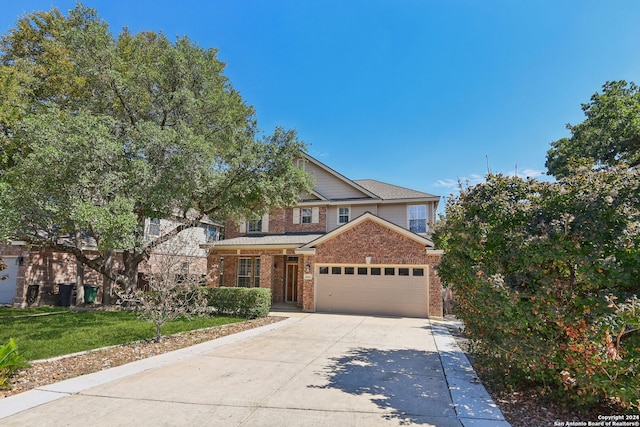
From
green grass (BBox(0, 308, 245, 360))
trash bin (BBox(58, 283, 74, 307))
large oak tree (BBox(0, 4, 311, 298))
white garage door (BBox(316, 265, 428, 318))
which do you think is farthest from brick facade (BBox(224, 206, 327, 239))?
trash bin (BBox(58, 283, 74, 307))

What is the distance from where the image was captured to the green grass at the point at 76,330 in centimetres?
798

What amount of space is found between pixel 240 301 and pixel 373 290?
5.92 metres

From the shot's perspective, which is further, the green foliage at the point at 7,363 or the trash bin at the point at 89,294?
the trash bin at the point at 89,294

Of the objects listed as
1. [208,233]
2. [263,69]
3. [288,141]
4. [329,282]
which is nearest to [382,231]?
[329,282]

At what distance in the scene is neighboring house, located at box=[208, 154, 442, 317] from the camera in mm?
15398

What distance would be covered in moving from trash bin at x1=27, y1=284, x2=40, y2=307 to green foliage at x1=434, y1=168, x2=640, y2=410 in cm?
1930

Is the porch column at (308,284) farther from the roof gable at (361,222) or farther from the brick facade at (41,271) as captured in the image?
the brick facade at (41,271)

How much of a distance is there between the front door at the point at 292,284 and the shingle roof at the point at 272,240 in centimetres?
171

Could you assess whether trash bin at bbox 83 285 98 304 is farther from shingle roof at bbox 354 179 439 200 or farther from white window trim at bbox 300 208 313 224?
shingle roof at bbox 354 179 439 200

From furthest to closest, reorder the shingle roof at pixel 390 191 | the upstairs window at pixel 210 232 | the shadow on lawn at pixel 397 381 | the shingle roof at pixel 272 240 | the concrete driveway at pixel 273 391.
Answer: the upstairs window at pixel 210 232, the shingle roof at pixel 390 191, the shingle roof at pixel 272 240, the shadow on lawn at pixel 397 381, the concrete driveway at pixel 273 391

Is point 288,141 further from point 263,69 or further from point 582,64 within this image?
point 582,64

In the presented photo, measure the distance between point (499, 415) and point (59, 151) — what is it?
1261 cm

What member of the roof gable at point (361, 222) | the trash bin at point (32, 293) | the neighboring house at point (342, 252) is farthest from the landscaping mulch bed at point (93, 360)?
the trash bin at point (32, 293)

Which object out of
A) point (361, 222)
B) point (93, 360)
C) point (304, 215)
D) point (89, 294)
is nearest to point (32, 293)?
point (89, 294)
